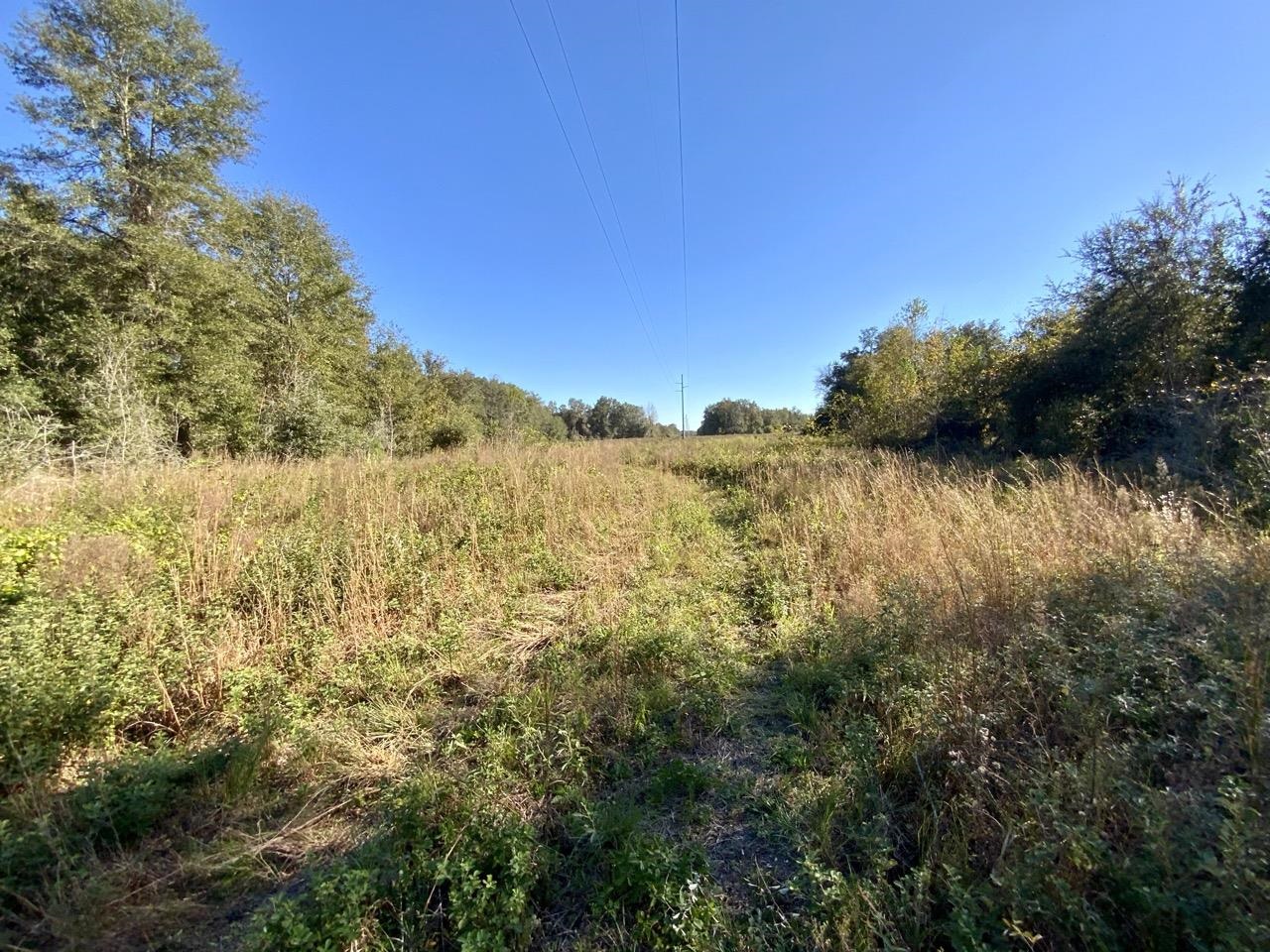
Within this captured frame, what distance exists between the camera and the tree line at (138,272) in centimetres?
809

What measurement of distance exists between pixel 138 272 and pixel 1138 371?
826 inches

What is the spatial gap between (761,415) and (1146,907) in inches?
2068

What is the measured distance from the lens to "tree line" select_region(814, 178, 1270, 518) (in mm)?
5402

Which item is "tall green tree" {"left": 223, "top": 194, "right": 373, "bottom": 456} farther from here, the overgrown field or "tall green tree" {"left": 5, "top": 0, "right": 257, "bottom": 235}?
the overgrown field

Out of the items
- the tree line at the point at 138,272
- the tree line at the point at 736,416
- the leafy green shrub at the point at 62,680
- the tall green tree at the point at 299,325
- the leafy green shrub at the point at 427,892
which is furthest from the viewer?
the tree line at the point at 736,416

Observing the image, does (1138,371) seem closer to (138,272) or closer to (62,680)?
(62,680)

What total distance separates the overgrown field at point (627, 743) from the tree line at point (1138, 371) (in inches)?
123

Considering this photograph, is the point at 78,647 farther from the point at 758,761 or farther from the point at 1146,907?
the point at 1146,907

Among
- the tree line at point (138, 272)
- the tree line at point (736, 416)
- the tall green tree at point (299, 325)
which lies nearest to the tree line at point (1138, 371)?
the tree line at point (138, 272)

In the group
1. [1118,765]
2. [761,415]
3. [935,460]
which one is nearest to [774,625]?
[1118,765]

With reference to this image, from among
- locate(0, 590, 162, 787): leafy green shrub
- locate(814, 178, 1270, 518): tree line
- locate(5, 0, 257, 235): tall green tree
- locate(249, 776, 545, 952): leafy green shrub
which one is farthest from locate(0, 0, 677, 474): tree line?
locate(814, 178, 1270, 518): tree line

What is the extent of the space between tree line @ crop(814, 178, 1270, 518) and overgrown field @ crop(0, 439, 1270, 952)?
10.2 ft

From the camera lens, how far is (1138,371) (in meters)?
8.25

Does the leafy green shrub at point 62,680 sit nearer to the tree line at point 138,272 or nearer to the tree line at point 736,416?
the tree line at point 138,272
